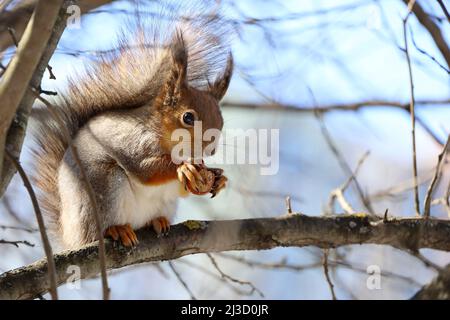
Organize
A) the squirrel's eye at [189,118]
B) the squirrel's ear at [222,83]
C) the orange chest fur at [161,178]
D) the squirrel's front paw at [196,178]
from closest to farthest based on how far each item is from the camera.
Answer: the squirrel's front paw at [196,178] → the orange chest fur at [161,178] → the squirrel's eye at [189,118] → the squirrel's ear at [222,83]

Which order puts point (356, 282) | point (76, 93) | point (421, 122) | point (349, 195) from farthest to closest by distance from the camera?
1. point (356, 282)
2. point (349, 195)
3. point (76, 93)
4. point (421, 122)

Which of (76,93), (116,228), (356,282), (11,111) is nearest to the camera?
(11,111)

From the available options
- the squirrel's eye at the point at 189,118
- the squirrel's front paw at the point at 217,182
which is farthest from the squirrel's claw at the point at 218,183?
the squirrel's eye at the point at 189,118

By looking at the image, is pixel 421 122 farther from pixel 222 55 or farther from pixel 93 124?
pixel 93 124

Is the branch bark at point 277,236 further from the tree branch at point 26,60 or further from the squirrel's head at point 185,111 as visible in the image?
the tree branch at point 26,60

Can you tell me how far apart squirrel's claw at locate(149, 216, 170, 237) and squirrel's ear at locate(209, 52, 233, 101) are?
0.64 metres

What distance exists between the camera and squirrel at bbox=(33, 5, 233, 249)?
8.09ft

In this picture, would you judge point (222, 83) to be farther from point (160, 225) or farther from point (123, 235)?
point (123, 235)

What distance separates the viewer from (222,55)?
2.86 m

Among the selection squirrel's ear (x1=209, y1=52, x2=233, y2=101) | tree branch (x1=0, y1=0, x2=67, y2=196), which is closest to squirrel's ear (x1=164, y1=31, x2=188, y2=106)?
squirrel's ear (x1=209, y1=52, x2=233, y2=101)

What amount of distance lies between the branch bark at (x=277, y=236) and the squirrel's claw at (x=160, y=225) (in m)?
0.02

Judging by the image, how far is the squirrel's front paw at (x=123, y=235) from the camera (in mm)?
2320
